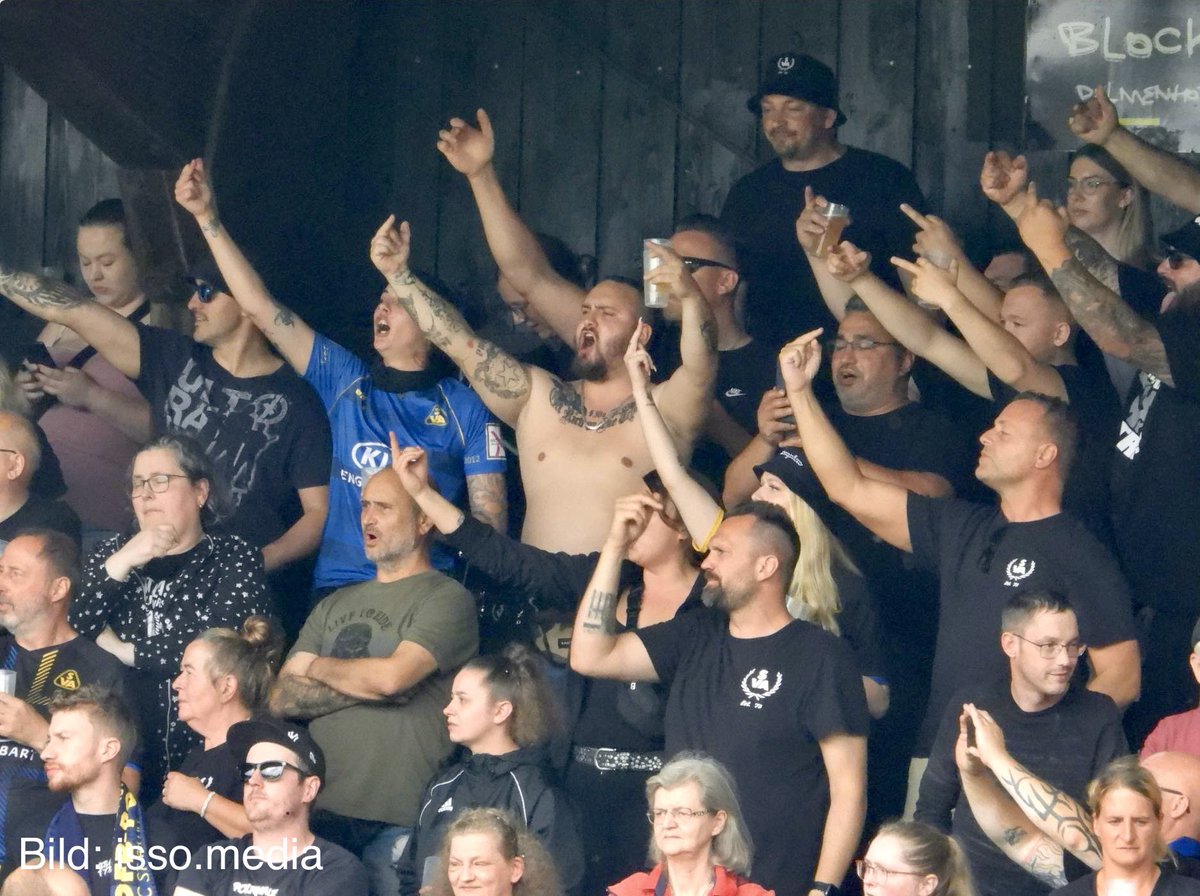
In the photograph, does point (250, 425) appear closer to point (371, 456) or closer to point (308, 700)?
point (371, 456)

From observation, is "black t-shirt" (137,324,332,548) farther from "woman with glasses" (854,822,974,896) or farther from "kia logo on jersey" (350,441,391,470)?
"woman with glasses" (854,822,974,896)

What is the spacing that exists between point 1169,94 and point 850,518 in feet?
6.61

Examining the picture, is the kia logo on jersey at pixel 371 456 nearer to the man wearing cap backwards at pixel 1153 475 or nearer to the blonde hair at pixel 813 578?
the blonde hair at pixel 813 578

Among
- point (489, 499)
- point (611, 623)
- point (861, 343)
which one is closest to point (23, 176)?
point (489, 499)

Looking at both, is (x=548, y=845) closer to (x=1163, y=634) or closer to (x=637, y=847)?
(x=637, y=847)

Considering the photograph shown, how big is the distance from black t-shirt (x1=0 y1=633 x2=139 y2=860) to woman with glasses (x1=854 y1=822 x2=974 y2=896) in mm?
2375

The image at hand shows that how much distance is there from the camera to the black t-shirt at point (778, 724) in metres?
5.46

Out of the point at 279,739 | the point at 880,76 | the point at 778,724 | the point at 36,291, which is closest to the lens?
the point at 778,724

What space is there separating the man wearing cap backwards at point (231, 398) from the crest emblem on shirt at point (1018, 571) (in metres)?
2.46

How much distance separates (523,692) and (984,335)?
1.69 meters

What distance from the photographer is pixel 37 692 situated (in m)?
6.25

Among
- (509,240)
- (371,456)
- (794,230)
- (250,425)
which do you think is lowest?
(371,456)

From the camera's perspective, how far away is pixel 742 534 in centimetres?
581

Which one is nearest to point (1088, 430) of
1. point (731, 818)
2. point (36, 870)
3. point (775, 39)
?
point (731, 818)
